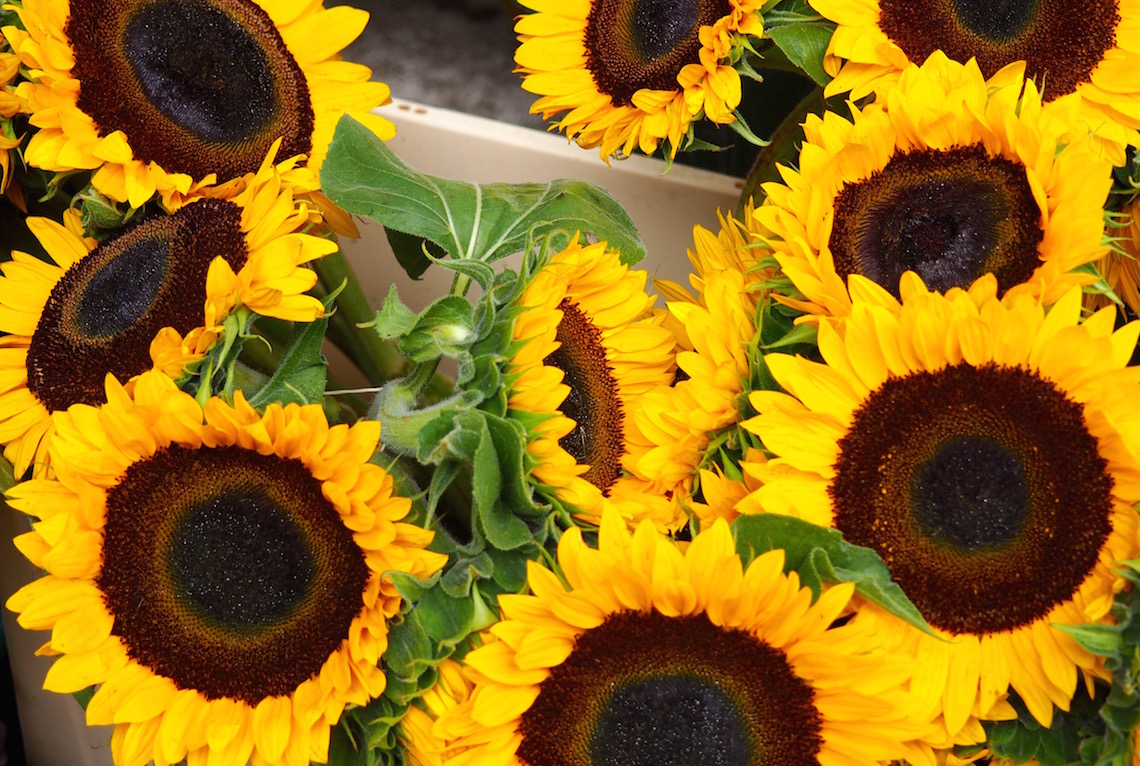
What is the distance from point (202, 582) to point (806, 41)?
1.48 feet

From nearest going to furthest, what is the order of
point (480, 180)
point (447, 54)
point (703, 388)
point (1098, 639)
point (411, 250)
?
point (1098, 639) < point (703, 388) < point (411, 250) < point (480, 180) < point (447, 54)

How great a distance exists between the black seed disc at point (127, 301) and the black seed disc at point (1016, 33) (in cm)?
40

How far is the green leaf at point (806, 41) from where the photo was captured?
651mm

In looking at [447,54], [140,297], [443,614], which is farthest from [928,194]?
[447,54]

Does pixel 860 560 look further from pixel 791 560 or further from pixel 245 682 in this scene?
pixel 245 682

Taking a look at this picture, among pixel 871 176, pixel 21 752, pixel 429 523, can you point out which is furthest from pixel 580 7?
pixel 21 752

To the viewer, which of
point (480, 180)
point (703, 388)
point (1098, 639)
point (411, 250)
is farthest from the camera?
point (480, 180)

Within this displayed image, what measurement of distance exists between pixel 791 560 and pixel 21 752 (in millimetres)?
893

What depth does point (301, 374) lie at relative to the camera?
60 centimetres

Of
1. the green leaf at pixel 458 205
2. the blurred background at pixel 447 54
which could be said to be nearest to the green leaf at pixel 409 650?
the green leaf at pixel 458 205

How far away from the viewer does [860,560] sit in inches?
21.1

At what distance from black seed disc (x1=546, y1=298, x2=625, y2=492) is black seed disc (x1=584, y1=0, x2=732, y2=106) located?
0.15 m

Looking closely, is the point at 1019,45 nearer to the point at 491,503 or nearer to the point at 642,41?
the point at 642,41

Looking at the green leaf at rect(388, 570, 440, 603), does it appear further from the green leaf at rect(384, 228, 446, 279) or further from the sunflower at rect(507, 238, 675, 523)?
the green leaf at rect(384, 228, 446, 279)
